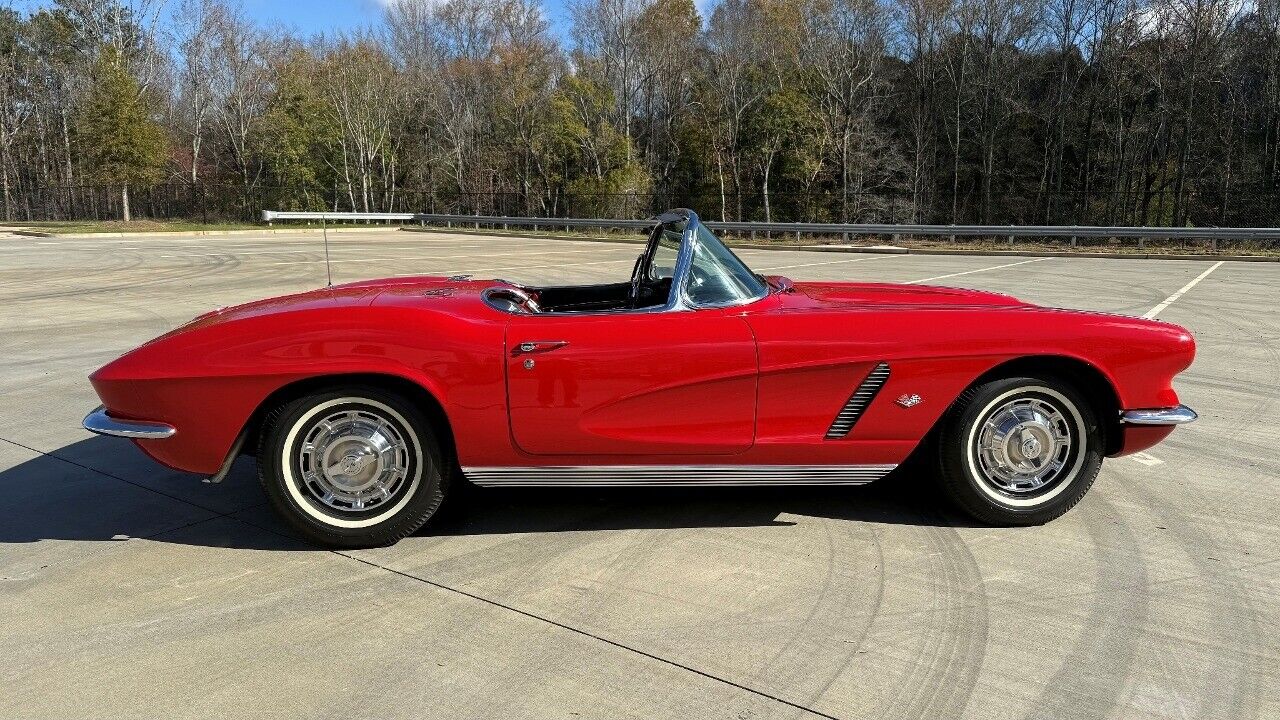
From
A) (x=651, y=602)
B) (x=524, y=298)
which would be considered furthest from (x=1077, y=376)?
(x=524, y=298)

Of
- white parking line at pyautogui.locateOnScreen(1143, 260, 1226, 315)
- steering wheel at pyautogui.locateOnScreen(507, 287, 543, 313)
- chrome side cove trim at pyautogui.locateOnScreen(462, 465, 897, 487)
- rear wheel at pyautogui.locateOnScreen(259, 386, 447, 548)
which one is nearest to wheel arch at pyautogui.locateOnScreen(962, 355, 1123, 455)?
chrome side cove trim at pyautogui.locateOnScreen(462, 465, 897, 487)

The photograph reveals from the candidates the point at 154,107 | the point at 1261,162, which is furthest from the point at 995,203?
the point at 154,107

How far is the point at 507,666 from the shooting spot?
101 inches

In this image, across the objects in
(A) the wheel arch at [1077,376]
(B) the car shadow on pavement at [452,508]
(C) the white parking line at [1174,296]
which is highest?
(A) the wheel arch at [1077,376]

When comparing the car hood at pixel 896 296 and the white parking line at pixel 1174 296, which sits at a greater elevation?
the car hood at pixel 896 296

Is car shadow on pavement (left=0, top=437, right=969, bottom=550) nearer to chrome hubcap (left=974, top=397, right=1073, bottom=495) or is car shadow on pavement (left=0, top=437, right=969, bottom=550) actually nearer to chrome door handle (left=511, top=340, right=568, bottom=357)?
chrome hubcap (left=974, top=397, right=1073, bottom=495)

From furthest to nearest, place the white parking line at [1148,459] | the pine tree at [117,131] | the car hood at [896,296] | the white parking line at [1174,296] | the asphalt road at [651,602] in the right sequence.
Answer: the pine tree at [117,131] → the white parking line at [1174,296] → the white parking line at [1148,459] → the car hood at [896,296] → the asphalt road at [651,602]

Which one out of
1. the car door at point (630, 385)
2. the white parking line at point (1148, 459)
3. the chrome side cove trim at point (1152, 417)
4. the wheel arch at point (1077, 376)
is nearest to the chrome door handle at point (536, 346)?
the car door at point (630, 385)

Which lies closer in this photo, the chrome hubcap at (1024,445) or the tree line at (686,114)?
the chrome hubcap at (1024,445)

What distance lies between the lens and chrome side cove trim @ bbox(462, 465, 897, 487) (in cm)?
344

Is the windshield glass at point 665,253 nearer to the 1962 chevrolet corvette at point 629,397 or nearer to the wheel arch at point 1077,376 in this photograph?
the 1962 chevrolet corvette at point 629,397

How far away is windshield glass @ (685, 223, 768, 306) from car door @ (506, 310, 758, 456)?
193 mm

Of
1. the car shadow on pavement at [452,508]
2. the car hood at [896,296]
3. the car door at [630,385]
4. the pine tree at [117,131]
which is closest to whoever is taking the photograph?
the car door at [630,385]

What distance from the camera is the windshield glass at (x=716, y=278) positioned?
3588mm
